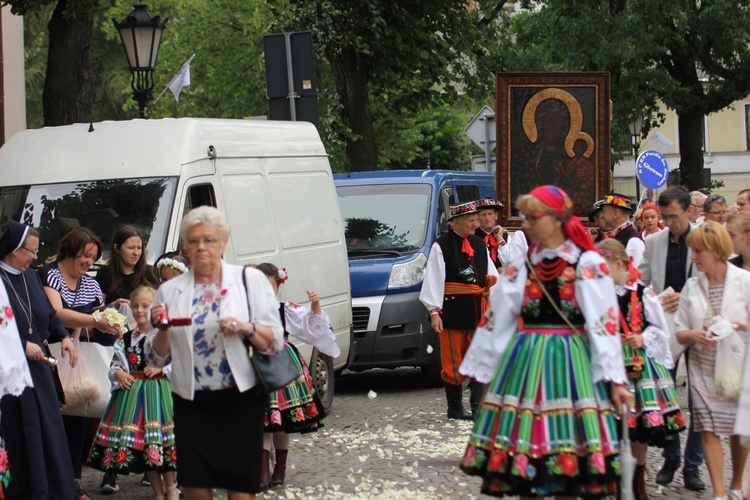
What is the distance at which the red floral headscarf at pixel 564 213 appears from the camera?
597 cm

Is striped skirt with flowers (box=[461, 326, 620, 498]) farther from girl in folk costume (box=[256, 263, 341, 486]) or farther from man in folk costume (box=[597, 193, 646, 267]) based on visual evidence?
man in folk costume (box=[597, 193, 646, 267])

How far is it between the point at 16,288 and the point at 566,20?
71.7 ft

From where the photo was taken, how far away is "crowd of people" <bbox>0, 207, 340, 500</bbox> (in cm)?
585

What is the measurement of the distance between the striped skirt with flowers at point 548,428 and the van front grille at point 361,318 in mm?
7110

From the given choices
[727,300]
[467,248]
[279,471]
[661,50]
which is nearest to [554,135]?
[467,248]

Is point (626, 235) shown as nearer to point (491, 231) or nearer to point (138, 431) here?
point (491, 231)

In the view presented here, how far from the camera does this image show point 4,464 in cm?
684

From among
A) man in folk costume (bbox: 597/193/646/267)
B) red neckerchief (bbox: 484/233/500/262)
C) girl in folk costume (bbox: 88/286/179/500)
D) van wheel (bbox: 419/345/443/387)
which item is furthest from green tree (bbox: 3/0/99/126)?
Result: man in folk costume (bbox: 597/193/646/267)

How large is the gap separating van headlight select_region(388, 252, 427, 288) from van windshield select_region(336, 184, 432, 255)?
1.03 ft

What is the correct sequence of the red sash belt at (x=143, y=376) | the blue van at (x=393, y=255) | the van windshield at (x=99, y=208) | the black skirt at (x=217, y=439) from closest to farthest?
the black skirt at (x=217, y=439)
the red sash belt at (x=143, y=376)
the van windshield at (x=99, y=208)
the blue van at (x=393, y=255)

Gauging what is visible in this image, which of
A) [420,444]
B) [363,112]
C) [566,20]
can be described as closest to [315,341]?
[420,444]

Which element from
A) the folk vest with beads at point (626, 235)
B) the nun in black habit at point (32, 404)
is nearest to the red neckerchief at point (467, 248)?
the folk vest with beads at point (626, 235)

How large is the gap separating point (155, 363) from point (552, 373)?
194 cm

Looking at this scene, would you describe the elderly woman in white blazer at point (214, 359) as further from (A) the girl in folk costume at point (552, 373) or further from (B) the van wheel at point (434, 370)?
(B) the van wheel at point (434, 370)
